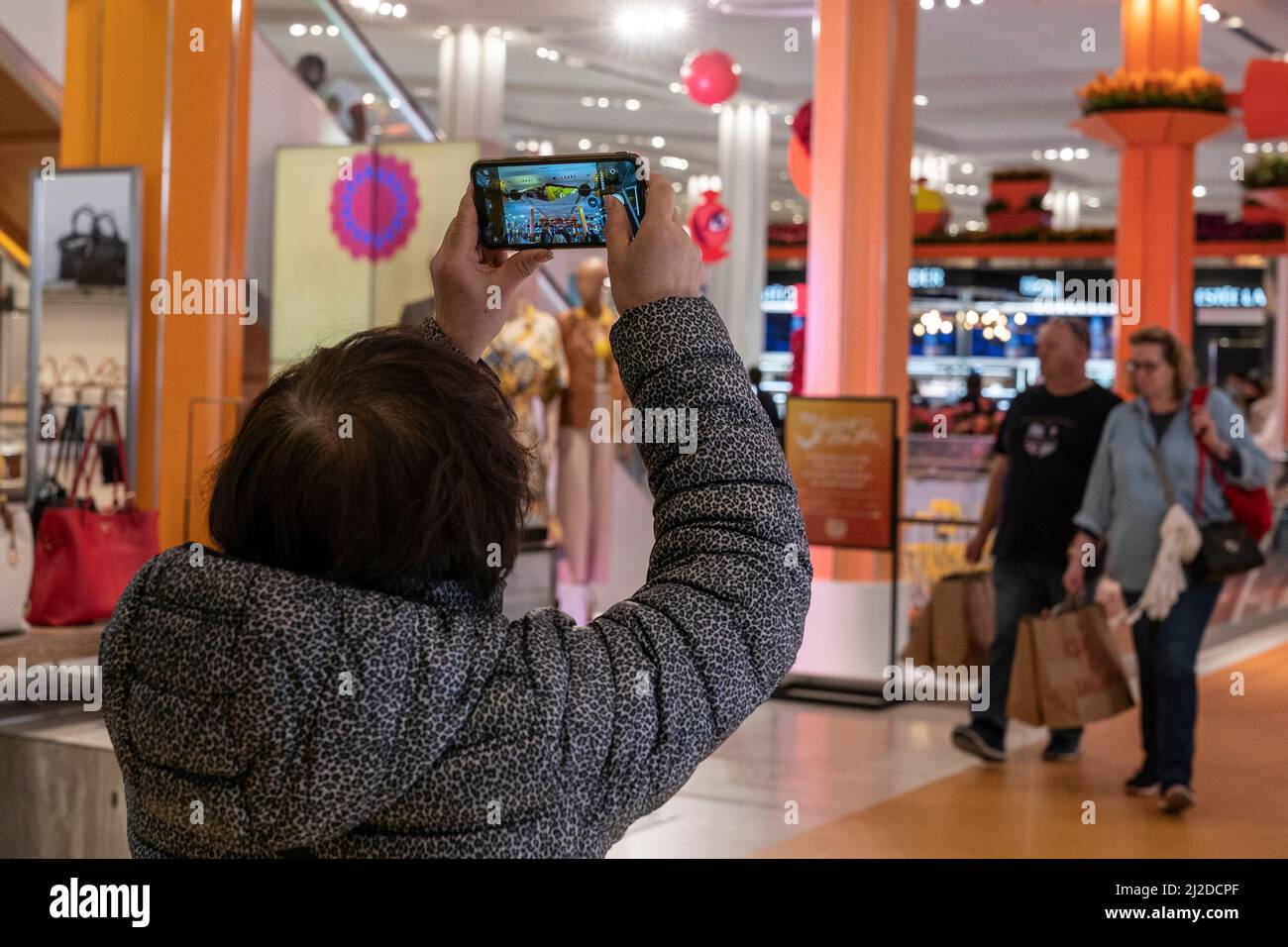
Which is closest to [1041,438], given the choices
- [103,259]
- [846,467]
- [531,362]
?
[846,467]

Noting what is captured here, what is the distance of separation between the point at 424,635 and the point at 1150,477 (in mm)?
4404

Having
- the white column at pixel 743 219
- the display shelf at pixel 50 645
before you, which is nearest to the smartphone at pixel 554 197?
the display shelf at pixel 50 645

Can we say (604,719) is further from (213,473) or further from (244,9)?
(244,9)

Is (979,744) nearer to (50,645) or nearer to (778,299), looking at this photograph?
(50,645)

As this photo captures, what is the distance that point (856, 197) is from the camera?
291 inches

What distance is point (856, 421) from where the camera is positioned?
6.68m

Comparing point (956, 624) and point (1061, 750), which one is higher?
point (956, 624)

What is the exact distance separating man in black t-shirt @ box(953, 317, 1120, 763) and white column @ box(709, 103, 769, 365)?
10710 millimetres

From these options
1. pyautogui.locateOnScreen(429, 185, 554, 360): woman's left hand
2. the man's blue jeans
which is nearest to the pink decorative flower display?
the man's blue jeans

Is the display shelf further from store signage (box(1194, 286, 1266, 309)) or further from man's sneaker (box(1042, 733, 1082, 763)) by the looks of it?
store signage (box(1194, 286, 1266, 309))

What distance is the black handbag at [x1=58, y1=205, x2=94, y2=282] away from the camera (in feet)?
17.4

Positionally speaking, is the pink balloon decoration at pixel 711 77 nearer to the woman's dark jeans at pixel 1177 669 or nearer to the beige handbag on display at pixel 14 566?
the woman's dark jeans at pixel 1177 669

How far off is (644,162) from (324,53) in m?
6.66

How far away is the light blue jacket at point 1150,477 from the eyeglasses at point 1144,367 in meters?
0.11
